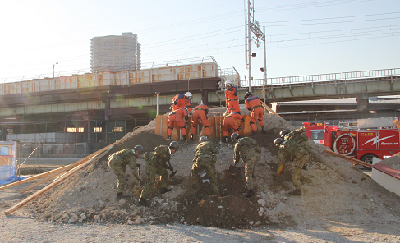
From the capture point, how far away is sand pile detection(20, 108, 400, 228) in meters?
7.34

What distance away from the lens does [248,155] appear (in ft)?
27.2

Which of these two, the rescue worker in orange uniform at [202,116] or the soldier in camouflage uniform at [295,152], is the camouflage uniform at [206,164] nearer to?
the soldier in camouflage uniform at [295,152]

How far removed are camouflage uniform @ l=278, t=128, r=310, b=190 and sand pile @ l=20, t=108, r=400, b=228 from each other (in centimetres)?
52

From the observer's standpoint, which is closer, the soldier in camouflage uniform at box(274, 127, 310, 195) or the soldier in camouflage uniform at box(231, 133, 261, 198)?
the soldier in camouflage uniform at box(231, 133, 261, 198)

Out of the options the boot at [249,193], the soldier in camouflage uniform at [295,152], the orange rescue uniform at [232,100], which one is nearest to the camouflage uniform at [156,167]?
the boot at [249,193]

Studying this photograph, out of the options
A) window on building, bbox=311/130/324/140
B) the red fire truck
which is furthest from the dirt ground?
window on building, bbox=311/130/324/140

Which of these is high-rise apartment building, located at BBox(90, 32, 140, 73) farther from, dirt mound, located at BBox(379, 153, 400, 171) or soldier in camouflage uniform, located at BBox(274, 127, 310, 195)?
soldier in camouflage uniform, located at BBox(274, 127, 310, 195)

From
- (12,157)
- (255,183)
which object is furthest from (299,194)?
(12,157)

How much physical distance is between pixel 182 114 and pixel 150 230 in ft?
18.0

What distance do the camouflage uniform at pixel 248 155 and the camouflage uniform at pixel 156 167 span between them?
2.07 metres

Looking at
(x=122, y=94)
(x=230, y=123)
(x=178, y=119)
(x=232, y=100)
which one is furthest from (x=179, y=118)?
(x=122, y=94)

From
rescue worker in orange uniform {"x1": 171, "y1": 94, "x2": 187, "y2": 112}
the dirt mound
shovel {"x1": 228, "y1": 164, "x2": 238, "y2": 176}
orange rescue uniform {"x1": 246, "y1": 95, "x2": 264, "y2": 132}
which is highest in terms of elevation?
rescue worker in orange uniform {"x1": 171, "y1": 94, "x2": 187, "y2": 112}

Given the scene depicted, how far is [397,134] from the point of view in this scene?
17141 mm

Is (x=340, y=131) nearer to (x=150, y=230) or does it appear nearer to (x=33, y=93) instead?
(x=150, y=230)
